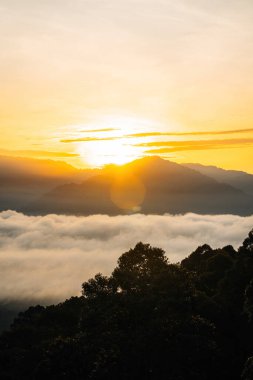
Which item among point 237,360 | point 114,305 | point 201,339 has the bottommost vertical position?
point 237,360

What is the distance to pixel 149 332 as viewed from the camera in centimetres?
3253

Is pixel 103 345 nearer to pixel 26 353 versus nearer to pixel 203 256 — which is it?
pixel 26 353

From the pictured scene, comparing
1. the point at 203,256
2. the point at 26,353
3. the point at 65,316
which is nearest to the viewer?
the point at 26,353

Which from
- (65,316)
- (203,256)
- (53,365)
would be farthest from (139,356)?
(203,256)

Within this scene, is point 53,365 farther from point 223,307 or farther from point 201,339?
point 223,307

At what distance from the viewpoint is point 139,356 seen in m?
31.1

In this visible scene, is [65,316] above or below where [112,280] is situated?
below

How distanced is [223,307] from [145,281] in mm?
8335

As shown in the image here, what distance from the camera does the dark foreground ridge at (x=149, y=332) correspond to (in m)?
30.8

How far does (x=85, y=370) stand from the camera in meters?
31.8

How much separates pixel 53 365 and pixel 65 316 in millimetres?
26319

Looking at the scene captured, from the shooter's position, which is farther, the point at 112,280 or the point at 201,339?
the point at 112,280

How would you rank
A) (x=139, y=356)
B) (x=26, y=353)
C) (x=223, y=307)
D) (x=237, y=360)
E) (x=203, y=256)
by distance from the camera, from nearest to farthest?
(x=139, y=356) → (x=237, y=360) → (x=223, y=307) → (x=26, y=353) → (x=203, y=256)

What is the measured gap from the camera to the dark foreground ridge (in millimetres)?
30812
